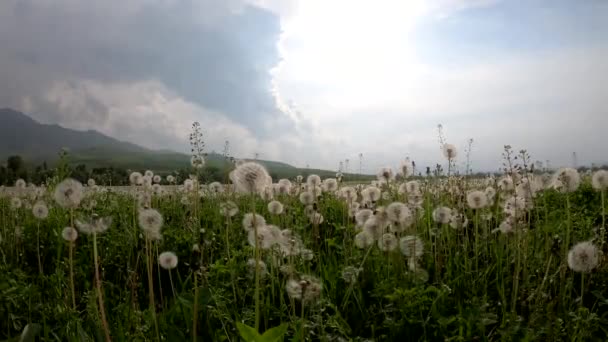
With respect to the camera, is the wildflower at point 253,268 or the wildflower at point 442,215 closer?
the wildflower at point 253,268

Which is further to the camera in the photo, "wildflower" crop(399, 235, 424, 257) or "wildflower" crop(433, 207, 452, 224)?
"wildflower" crop(433, 207, 452, 224)

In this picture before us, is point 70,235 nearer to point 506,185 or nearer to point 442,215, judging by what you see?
point 442,215

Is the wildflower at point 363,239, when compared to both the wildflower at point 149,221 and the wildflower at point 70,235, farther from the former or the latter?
the wildflower at point 70,235

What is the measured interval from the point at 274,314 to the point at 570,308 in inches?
77.5

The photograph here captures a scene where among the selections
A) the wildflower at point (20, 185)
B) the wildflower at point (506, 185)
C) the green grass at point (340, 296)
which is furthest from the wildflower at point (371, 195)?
the wildflower at point (20, 185)

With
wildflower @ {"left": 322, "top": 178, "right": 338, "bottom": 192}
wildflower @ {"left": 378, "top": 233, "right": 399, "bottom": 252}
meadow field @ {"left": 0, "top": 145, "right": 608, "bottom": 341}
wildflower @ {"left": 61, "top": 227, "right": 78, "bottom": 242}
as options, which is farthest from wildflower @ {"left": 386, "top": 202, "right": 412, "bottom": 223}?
wildflower @ {"left": 322, "top": 178, "right": 338, "bottom": 192}

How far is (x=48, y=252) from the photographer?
5785 millimetres

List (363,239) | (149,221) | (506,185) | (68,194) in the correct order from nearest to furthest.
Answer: (68,194)
(149,221)
(363,239)
(506,185)

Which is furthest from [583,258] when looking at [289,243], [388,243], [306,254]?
[306,254]

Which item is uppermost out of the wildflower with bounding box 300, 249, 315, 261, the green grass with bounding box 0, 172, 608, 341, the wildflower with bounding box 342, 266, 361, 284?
the wildflower with bounding box 300, 249, 315, 261

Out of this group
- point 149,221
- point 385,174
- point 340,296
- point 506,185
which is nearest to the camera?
point 149,221

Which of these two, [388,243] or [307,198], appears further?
[307,198]

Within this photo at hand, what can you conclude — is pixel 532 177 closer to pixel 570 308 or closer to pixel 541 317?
pixel 570 308

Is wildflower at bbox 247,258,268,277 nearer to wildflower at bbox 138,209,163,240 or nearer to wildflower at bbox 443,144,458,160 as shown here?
wildflower at bbox 138,209,163,240
